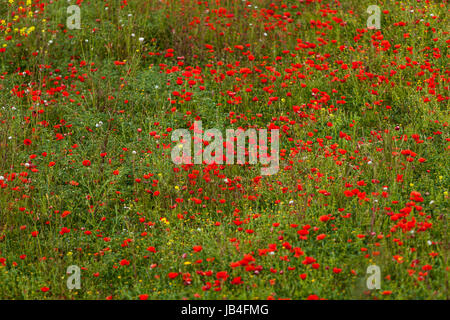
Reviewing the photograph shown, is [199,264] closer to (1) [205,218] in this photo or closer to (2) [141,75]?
(1) [205,218]

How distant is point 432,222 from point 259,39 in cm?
399

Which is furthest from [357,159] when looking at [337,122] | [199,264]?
[199,264]

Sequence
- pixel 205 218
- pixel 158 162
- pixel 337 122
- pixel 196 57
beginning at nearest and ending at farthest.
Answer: pixel 205 218
pixel 158 162
pixel 337 122
pixel 196 57

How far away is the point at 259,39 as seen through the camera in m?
7.53

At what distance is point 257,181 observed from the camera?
5.08 m

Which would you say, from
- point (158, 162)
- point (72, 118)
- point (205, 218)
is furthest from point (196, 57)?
point (205, 218)

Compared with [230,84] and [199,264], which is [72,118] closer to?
[230,84]

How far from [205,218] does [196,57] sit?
2.98m

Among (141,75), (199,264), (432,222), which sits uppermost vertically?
(141,75)

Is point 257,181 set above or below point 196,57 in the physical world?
below

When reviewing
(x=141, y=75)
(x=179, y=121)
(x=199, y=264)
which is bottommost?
(x=199, y=264)

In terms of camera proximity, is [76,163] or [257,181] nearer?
[257,181]

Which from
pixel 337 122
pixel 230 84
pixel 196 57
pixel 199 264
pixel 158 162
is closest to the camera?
pixel 199 264

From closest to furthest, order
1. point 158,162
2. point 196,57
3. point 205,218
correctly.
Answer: point 205,218, point 158,162, point 196,57
